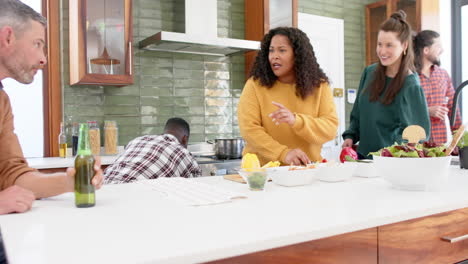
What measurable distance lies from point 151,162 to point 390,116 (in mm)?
1426

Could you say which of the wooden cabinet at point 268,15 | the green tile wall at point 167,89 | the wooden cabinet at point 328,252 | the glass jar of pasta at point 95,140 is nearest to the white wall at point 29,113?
the green tile wall at point 167,89

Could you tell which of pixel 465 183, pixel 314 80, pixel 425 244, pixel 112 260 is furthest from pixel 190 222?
pixel 314 80

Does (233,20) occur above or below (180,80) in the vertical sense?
above

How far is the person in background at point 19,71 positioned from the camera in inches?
53.9

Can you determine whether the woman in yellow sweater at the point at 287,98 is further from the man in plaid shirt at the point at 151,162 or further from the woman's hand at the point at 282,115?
the man in plaid shirt at the point at 151,162

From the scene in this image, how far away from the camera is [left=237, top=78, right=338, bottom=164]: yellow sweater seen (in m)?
2.27

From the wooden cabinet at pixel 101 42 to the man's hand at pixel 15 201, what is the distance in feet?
7.72

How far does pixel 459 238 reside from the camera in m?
1.29

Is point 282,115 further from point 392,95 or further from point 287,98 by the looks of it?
point 392,95

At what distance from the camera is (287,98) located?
2459 mm

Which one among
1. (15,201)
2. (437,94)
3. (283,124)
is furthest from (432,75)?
(15,201)

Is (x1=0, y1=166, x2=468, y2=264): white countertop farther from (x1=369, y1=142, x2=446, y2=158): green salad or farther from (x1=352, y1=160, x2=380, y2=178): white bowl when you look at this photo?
(x1=352, y1=160, x2=380, y2=178): white bowl

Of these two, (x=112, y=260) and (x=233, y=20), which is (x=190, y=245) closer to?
(x=112, y=260)

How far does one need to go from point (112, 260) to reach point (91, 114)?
318 centimetres
